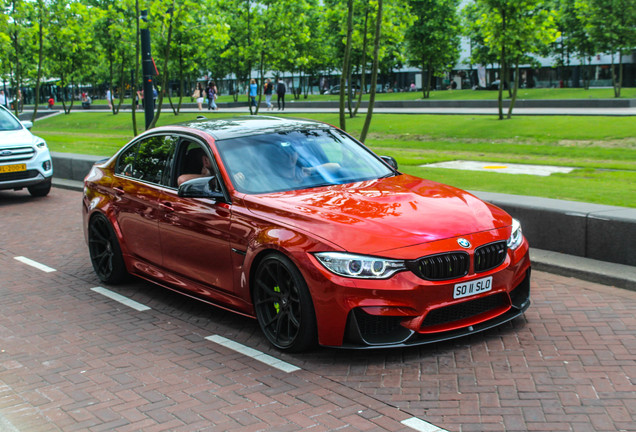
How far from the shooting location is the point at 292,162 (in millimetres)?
6109

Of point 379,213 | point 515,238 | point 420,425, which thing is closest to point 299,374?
point 420,425

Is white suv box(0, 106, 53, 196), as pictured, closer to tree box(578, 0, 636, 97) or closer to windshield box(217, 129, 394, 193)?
windshield box(217, 129, 394, 193)

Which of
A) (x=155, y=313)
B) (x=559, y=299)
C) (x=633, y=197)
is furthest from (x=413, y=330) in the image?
(x=633, y=197)

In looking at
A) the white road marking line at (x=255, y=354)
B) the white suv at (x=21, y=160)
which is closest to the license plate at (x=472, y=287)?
the white road marking line at (x=255, y=354)

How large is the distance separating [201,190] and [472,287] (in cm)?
222

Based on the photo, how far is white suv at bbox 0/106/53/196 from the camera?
540 inches

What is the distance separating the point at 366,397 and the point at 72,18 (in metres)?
22.8

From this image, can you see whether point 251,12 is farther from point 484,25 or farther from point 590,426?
point 590,426

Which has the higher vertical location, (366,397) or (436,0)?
(436,0)

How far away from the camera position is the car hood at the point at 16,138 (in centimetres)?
1381

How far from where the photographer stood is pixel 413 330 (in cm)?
483

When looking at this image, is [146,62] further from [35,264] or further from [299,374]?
[299,374]

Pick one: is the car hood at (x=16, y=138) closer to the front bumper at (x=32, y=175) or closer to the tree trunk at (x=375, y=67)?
the front bumper at (x=32, y=175)

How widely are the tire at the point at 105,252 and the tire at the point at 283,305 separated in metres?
2.41
